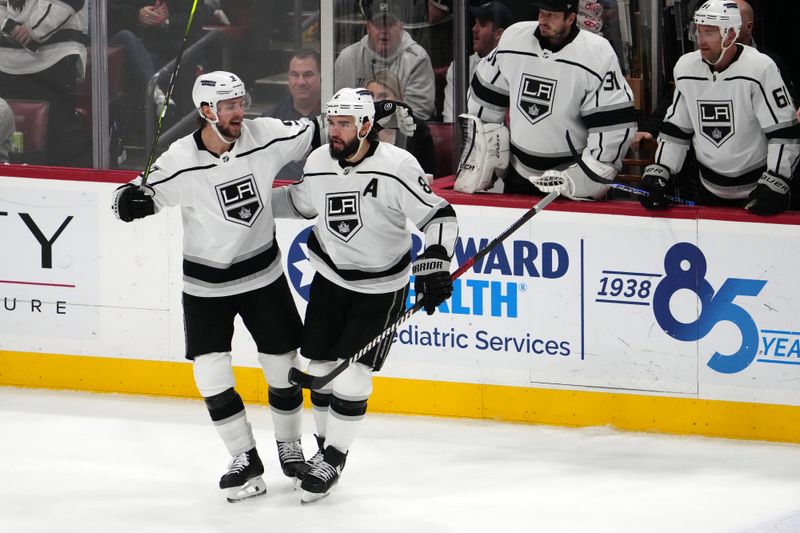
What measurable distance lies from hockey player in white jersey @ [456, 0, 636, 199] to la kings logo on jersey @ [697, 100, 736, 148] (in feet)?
0.74

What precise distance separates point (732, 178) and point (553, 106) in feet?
2.07

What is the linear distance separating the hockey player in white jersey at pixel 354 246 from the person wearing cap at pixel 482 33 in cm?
134

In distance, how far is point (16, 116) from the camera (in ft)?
19.6

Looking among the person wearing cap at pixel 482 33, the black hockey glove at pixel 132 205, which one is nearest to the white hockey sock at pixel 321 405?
the black hockey glove at pixel 132 205

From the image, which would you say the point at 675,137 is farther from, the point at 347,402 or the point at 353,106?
the point at 347,402

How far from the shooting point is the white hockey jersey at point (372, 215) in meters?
4.45

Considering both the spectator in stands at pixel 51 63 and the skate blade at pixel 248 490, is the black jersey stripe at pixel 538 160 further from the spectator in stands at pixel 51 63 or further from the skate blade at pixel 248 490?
the spectator in stands at pixel 51 63

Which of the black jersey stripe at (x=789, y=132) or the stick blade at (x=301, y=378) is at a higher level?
the black jersey stripe at (x=789, y=132)

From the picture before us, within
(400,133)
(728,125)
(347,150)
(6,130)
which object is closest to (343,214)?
(347,150)

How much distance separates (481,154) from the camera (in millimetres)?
5402

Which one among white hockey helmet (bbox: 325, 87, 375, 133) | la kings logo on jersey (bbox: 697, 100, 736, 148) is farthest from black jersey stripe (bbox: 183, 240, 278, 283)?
la kings logo on jersey (bbox: 697, 100, 736, 148)

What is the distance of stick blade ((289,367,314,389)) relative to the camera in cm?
454

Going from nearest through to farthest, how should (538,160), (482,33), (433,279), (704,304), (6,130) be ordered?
(433,279), (704,304), (538,160), (482,33), (6,130)

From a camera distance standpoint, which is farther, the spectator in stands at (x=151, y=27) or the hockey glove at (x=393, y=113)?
the spectator in stands at (x=151, y=27)
